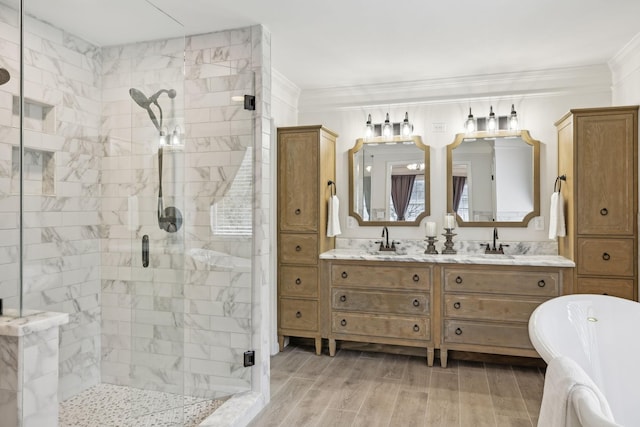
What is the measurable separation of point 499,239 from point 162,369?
9.91ft

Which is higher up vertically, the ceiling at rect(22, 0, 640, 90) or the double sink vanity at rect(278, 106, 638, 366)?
the ceiling at rect(22, 0, 640, 90)

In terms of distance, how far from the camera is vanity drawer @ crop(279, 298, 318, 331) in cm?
382

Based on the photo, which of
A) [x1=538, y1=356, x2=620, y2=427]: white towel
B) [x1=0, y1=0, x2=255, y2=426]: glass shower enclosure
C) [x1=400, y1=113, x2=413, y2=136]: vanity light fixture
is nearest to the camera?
[x1=538, y1=356, x2=620, y2=427]: white towel

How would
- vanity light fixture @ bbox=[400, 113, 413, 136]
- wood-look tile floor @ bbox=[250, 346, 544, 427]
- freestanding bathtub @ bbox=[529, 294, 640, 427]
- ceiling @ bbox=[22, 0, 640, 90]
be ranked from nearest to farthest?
freestanding bathtub @ bbox=[529, 294, 640, 427] → ceiling @ bbox=[22, 0, 640, 90] → wood-look tile floor @ bbox=[250, 346, 544, 427] → vanity light fixture @ bbox=[400, 113, 413, 136]

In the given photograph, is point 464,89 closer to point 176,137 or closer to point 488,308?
point 488,308

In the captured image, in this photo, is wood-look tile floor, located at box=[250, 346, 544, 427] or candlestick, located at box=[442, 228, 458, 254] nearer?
wood-look tile floor, located at box=[250, 346, 544, 427]

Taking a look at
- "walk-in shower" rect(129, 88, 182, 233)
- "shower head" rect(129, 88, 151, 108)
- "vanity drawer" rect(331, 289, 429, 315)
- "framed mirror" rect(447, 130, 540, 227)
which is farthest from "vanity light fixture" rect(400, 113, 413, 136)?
"shower head" rect(129, 88, 151, 108)

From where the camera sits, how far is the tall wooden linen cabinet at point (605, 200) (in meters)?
3.19

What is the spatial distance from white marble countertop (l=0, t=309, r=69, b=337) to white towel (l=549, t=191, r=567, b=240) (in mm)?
3472

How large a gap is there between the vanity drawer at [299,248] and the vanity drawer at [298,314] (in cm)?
36

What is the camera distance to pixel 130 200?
2.32m

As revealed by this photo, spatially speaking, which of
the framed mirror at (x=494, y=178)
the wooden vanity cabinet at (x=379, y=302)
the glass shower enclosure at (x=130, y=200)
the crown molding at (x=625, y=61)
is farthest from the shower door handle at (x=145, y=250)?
the crown molding at (x=625, y=61)

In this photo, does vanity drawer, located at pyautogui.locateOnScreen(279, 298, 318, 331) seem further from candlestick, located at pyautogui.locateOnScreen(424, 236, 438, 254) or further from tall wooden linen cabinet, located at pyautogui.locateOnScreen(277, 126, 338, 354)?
candlestick, located at pyautogui.locateOnScreen(424, 236, 438, 254)

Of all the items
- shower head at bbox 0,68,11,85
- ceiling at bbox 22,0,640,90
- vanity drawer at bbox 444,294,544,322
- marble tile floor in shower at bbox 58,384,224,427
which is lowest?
marble tile floor in shower at bbox 58,384,224,427
